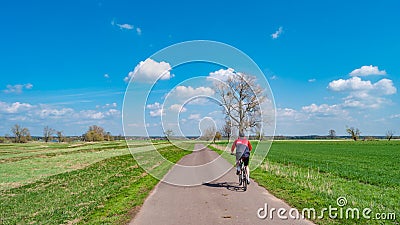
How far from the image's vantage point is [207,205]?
847 cm

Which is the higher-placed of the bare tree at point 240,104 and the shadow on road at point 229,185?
the bare tree at point 240,104

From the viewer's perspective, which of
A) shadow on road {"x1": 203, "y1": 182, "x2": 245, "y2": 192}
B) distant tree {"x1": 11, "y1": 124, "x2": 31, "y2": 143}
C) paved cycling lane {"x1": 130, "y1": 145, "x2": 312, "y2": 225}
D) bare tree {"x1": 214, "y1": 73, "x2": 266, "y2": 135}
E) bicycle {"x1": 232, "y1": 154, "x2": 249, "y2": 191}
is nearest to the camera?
paved cycling lane {"x1": 130, "y1": 145, "x2": 312, "y2": 225}

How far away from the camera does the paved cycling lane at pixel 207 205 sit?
6887 millimetres

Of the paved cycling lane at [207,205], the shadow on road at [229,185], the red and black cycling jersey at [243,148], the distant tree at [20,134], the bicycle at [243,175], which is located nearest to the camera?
the paved cycling lane at [207,205]

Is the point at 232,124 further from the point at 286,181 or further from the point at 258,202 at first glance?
the point at 258,202

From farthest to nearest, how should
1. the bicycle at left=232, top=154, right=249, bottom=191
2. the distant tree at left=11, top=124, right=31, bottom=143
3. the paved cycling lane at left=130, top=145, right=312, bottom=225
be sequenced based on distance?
the distant tree at left=11, top=124, right=31, bottom=143
the bicycle at left=232, top=154, right=249, bottom=191
the paved cycling lane at left=130, top=145, right=312, bottom=225

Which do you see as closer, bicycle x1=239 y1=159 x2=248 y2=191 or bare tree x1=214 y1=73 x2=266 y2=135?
bicycle x1=239 y1=159 x2=248 y2=191

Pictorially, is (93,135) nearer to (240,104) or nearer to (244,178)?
(240,104)

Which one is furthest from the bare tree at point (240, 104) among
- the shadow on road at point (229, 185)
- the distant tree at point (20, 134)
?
the distant tree at point (20, 134)

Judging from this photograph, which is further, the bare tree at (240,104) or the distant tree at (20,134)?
the distant tree at (20,134)

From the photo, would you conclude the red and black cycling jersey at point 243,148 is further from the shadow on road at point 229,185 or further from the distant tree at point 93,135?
the distant tree at point 93,135

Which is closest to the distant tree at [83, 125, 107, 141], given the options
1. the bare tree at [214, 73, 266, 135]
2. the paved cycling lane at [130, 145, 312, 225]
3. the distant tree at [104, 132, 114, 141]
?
the distant tree at [104, 132, 114, 141]

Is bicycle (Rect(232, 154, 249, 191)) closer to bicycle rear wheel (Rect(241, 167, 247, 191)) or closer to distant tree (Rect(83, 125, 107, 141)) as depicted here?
bicycle rear wheel (Rect(241, 167, 247, 191))

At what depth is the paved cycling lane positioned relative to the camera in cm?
689
